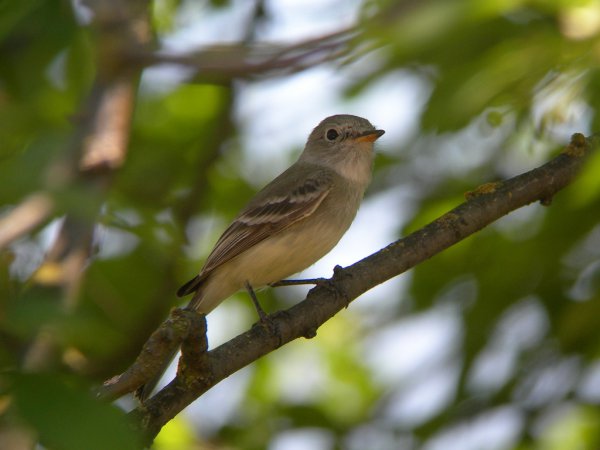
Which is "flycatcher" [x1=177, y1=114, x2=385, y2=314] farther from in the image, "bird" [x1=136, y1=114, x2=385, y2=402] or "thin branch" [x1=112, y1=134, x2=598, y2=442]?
"thin branch" [x1=112, y1=134, x2=598, y2=442]

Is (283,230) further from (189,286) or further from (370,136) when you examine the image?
(370,136)

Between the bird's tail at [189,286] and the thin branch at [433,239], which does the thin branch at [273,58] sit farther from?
the bird's tail at [189,286]

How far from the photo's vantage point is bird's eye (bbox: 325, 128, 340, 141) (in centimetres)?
719

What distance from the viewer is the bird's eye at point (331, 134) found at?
23.6ft

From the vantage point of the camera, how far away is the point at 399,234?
525 cm

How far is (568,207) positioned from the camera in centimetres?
461

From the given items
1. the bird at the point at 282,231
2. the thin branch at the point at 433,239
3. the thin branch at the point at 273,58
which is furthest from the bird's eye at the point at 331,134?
the thin branch at the point at 273,58

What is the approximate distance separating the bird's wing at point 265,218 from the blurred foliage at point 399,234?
0.32m

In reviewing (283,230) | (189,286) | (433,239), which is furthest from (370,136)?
(433,239)

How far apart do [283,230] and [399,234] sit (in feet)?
2.96

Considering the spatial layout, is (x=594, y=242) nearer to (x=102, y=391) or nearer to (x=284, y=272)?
(x=284, y=272)

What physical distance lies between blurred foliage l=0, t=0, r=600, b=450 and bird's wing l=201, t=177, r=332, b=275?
12.7 inches

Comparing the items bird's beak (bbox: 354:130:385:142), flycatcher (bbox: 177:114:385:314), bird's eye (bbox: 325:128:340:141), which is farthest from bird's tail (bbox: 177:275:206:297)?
bird's eye (bbox: 325:128:340:141)

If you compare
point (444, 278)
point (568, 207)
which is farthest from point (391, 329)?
point (568, 207)
